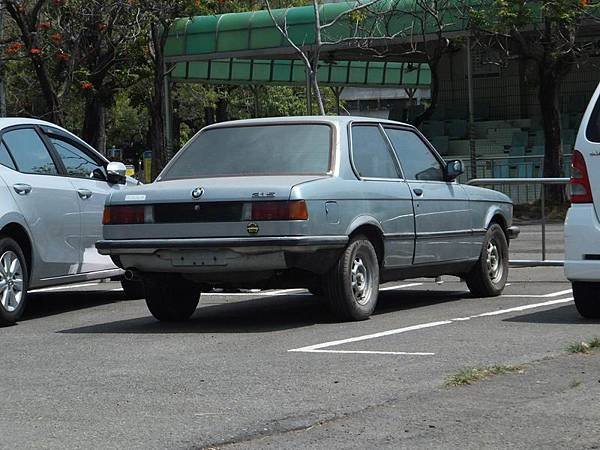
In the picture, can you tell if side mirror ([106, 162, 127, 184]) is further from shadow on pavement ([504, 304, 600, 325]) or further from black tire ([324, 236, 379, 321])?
shadow on pavement ([504, 304, 600, 325])

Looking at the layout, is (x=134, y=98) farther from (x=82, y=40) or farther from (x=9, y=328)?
(x=9, y=328)

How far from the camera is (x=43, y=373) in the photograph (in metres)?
8.29

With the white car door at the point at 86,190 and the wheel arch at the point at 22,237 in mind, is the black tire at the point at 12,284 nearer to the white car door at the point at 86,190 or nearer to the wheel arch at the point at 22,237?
the wheel arch at the point at 22,237

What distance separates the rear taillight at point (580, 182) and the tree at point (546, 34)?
19.8 m

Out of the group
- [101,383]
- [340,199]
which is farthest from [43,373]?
[340,199]

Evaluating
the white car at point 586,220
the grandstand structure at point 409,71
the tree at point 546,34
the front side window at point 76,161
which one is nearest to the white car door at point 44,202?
the front side window at point 76,161

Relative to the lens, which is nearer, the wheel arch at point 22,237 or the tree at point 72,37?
the wheel arch at point 22,237

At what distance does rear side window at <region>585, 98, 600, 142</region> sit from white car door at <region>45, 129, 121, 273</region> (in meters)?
4.82

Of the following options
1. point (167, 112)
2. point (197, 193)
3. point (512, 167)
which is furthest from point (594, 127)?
point (167, 112)

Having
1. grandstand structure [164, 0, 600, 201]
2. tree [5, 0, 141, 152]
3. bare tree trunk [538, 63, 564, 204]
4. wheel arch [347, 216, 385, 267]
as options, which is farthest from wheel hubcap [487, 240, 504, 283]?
bare tree trunk [538, 63, 564, 204]

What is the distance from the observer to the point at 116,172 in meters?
12.9

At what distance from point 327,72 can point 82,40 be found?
18.1 m

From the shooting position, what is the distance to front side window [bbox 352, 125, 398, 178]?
1121 cm

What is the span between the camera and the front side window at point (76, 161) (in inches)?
500
